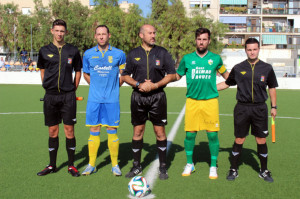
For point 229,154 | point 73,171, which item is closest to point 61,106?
point 73,171

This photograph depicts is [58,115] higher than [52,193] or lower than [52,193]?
higher

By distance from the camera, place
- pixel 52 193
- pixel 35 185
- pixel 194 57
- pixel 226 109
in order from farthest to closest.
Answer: pixel 226 109, pixel 194 57, pixel 35 185, pixel 52 193

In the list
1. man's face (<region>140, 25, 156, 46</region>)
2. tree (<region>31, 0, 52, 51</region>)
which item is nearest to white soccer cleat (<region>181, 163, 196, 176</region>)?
man's face (<region>140, 25, 156, 46</region>)

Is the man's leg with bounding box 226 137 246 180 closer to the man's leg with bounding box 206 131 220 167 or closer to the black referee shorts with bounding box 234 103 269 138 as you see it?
the black referee shorts with bounding box 234 103 269 138

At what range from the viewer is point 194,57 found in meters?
4.64

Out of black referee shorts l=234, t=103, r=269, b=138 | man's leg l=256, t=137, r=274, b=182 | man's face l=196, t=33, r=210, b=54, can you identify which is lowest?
man's leg l=256, t=137, r=274, b=182

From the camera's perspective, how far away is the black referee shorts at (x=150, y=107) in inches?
183

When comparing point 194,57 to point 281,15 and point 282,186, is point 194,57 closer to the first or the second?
point 282,186

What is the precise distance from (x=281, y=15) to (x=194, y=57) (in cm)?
5162

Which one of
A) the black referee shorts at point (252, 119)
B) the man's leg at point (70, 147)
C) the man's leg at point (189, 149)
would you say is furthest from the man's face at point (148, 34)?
the man's leg at point (70, 147)

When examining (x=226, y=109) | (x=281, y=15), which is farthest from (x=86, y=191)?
(x=281, y=15)

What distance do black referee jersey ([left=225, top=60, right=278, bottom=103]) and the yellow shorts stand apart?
40 centimetres

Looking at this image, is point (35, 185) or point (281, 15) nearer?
point (35, 185)

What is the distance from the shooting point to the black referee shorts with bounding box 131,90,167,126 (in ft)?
15.2
